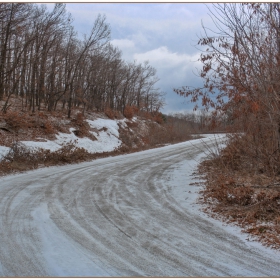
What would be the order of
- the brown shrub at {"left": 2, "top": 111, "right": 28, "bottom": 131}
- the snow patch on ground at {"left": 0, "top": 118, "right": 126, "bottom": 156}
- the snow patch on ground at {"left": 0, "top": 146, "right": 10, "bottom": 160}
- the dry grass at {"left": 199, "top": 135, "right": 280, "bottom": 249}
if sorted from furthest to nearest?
the brown shrub at {"left": 2, "top": 111, "right": 28, "bottom": 131}
the snow patch on ground at {"left": 0, "top": 118, "right": 126, "bottom": 156}
the snow patch on ground at {"left": 0, "top": 146, "right": 10, "bottom": 160}
the dry grass at {"left": 199, "top": 135, "right": 280, "bottom": 249}

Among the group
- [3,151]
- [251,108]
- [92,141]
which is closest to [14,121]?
[3,151]

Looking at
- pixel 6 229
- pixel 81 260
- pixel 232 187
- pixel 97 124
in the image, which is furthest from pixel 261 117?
pixel 97 124

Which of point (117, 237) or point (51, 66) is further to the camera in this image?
point (51, 66)

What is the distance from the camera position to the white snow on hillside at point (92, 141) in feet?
53.1

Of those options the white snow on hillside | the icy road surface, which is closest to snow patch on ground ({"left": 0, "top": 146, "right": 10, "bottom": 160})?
the white snow on hillside

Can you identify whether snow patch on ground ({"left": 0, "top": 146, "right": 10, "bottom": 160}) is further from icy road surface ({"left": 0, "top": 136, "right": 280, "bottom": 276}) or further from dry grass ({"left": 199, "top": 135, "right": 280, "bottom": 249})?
dry grass ({"left": 199, "top": 135, "right": 280, "bottom": 249})

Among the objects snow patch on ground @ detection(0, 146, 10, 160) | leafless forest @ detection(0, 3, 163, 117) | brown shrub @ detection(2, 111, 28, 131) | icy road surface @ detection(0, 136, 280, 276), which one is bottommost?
icy road surface @ detection(0, 136, 280, 276)

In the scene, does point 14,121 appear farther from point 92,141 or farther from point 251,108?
point 251,108

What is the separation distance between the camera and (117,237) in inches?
189

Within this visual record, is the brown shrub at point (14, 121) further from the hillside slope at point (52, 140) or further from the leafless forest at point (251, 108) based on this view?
the leafless forest at point (251, 108)

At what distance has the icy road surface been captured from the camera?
148 inches

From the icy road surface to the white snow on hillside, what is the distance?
765 cm

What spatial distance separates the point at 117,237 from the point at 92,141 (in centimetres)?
1756

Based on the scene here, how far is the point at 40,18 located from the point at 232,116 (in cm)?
2018
